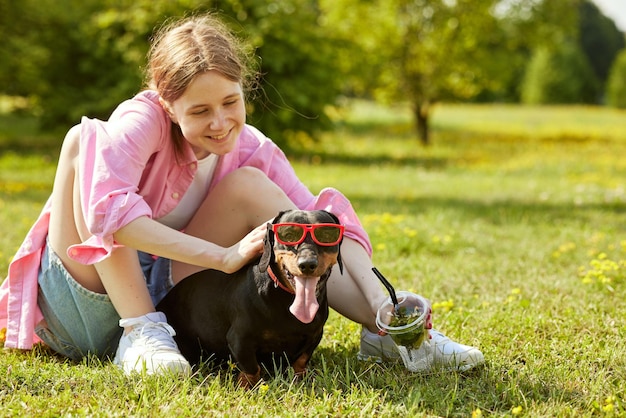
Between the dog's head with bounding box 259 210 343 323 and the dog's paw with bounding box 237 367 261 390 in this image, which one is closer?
the dog's head with bounding box 259 210 343 323

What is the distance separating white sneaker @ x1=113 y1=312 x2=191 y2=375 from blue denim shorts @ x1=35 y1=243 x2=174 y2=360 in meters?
0.13

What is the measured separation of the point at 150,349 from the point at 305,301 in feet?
2.29

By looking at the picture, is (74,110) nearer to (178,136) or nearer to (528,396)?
(178,136)

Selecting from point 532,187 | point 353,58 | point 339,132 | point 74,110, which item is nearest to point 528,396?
point 532,187

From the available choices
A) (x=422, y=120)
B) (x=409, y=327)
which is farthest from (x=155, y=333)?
(x=422, y=120)

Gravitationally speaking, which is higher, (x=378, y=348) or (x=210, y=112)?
(x=210, y=112)

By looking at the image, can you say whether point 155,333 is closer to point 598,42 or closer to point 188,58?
point 188,58

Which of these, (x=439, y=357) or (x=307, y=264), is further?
(x=439, y=357)

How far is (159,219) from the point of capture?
113 inches

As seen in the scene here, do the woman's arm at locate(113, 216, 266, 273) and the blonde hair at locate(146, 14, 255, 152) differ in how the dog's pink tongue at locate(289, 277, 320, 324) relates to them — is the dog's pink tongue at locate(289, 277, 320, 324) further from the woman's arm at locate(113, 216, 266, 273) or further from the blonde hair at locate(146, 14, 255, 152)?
the blonde hair at locate(146, 14, 255, 152)

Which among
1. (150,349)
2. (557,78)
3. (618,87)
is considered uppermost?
(557,78)

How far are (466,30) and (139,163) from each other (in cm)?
1389

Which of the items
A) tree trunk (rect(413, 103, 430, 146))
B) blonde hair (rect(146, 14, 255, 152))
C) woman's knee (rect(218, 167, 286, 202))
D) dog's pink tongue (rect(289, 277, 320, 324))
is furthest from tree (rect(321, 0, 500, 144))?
dog's pink tongue (rect(289, 277, 320, 324))

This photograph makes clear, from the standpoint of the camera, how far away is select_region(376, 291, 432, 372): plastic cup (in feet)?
8.25
